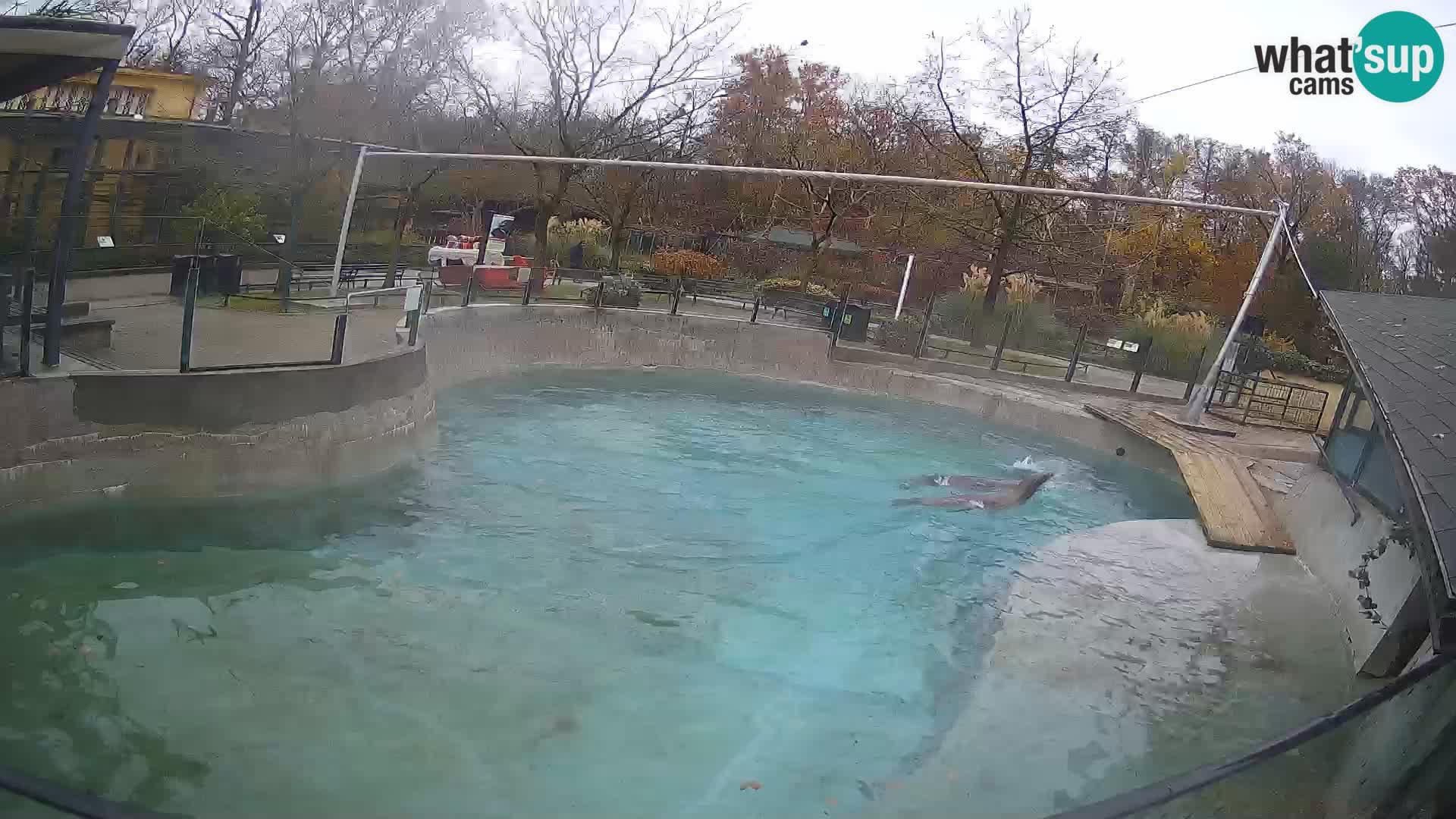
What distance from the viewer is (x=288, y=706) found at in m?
6.12

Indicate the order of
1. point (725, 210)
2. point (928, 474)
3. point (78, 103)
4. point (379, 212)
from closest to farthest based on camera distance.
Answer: point (78, 103), point (928, 474), point (379, 212), point (725, 210)

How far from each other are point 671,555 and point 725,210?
985 inches

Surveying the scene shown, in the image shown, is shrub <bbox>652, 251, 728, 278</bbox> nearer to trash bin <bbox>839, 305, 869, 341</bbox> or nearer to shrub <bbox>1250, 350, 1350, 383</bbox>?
trash bin <bbox>839, 305, 869, 341</bbox>

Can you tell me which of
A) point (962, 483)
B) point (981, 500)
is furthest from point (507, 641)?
point (962, 483)

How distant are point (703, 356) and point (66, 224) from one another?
1272cm

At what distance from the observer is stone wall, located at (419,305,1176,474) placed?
629 inches

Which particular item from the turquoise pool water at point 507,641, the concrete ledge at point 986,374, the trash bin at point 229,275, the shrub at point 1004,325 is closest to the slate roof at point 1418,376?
the turquoise pool water at point 507,641

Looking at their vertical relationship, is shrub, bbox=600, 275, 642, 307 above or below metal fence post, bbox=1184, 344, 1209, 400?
below

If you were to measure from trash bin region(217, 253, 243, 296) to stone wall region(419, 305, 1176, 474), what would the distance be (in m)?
2.45

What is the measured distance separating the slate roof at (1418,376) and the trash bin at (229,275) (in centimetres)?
1127

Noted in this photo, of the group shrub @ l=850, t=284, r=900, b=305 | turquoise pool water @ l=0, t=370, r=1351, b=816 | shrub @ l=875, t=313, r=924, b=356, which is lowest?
turquoise pool water @ l=0, t=370, r=1351, b=816

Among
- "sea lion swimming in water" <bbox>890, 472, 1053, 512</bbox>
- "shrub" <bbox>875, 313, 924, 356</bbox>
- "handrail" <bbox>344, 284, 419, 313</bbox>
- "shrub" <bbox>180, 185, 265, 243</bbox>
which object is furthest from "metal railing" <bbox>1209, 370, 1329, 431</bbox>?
"shrub" <bbox>180, 185, 265, 243</bbox>

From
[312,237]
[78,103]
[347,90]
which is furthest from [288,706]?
[347,90]

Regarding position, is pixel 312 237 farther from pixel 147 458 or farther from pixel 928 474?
pixel 928 474
